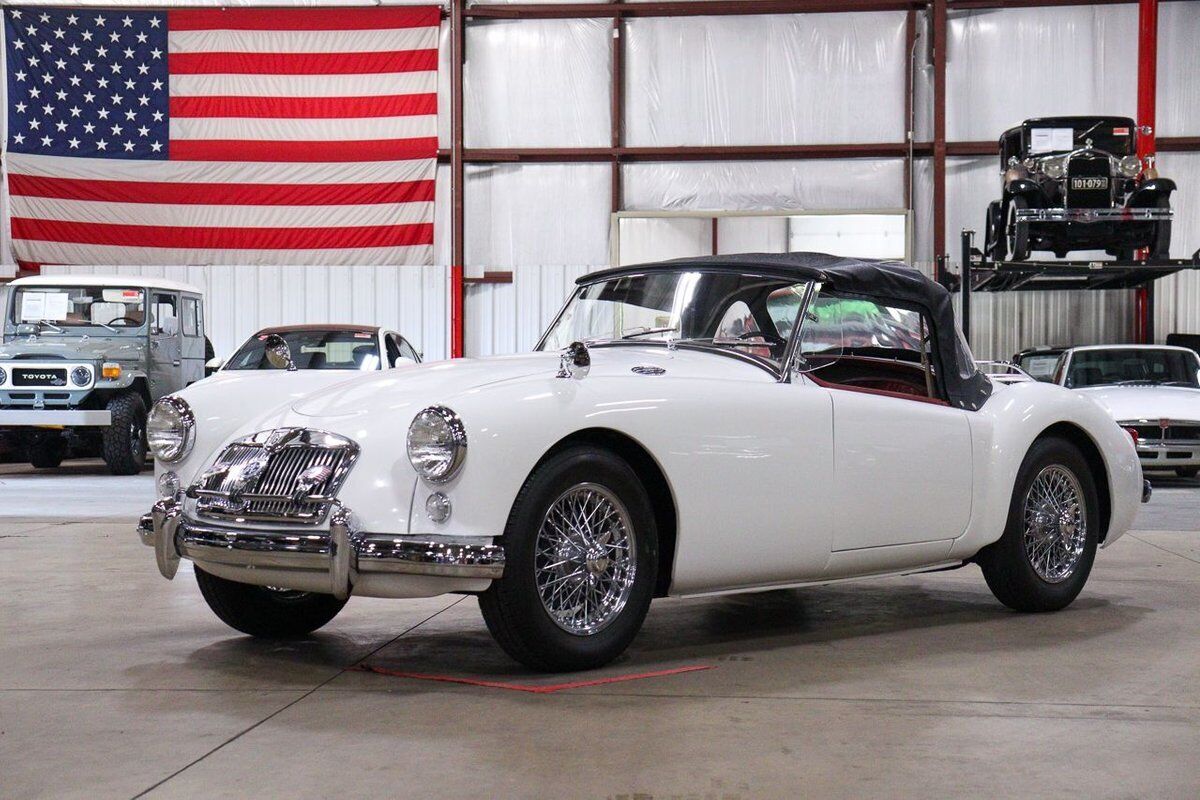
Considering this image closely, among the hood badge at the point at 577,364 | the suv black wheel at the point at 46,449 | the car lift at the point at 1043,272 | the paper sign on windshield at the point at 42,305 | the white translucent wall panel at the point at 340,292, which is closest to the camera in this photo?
the hood badge at the point at 577,364

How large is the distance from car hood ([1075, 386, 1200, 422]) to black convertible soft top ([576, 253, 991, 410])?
766 centimetres

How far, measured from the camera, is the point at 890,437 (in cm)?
519

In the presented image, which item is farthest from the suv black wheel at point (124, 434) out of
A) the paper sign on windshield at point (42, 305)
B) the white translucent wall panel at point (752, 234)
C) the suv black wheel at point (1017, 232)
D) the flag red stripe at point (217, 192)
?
the white translucent wall panel at point (752, 234)

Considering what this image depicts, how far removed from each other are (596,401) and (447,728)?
117cm

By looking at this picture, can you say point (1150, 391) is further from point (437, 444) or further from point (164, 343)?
point (437, 444)

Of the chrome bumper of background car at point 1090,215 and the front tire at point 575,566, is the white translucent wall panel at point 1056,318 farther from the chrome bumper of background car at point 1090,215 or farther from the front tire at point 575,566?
the front tire at point 575,566

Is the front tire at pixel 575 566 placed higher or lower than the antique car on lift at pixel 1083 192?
lower

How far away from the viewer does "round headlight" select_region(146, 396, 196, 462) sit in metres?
5.26

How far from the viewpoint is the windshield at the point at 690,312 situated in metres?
5.27

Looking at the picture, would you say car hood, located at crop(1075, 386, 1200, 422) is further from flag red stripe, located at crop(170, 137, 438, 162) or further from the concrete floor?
flag red stripe, located at crop(170, 137, 438, 162)

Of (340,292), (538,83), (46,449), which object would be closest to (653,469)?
(46,449)

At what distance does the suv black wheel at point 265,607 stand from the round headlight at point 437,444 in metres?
1.08

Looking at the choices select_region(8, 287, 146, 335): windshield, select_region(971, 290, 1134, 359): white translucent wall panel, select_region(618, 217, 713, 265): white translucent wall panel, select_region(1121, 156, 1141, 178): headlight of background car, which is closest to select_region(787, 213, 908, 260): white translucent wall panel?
select_region(618, 217, 713, 265): white translucent wall panel

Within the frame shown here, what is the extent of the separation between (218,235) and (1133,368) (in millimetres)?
13088
